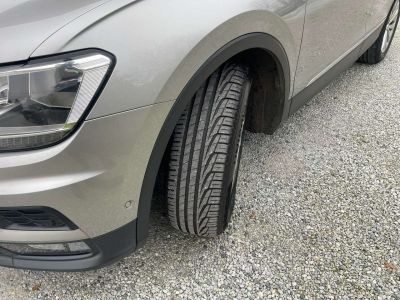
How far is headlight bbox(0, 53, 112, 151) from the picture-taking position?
1.26 meters

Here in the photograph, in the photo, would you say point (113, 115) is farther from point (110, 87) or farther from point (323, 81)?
point (323, 81)

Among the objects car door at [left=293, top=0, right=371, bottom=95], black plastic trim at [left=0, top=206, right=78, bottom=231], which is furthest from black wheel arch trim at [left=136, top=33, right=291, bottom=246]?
car door at [left=293, top=0, right=371, bottom=95]

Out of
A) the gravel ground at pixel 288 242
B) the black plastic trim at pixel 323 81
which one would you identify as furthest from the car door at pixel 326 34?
the gravel ground at pixel 288 242

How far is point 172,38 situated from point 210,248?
3.84 feet

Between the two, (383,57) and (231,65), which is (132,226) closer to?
(231,65)

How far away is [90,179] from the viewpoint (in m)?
1.39

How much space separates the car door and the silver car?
0.83ft

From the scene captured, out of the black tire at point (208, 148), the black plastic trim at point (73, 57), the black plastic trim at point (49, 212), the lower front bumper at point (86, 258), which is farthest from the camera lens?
the black tire at point (208, 148)

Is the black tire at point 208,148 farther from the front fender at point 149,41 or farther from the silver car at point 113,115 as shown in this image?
the front fender at point 149,41

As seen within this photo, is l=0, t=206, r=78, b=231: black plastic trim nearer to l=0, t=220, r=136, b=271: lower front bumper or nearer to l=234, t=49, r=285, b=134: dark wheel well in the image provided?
l=0, t=220, r=136, b=271: lower front bumper

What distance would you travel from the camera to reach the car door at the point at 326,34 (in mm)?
2172

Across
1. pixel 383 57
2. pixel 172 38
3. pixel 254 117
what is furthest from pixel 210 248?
pixel 383 57

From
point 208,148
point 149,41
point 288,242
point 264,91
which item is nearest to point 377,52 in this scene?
point 264,91

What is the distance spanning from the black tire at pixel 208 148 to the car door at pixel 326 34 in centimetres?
49
